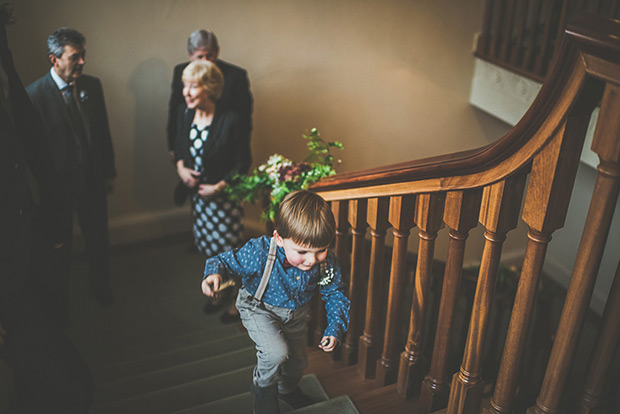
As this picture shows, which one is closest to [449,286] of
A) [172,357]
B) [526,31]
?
[172,357]

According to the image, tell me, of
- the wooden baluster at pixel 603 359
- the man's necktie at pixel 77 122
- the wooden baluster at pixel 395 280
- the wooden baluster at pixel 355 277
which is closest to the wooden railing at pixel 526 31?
the wooden baluster at pixel 355 277

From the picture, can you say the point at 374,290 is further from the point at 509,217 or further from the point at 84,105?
the point at 84,105

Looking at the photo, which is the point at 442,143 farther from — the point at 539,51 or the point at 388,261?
the point at 388,261

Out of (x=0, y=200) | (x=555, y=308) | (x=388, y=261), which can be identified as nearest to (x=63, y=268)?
(x=0, y=200)

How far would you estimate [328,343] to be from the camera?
6.19 ft

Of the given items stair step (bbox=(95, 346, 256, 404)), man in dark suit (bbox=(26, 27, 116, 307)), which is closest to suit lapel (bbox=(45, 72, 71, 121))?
man in dark suit (bbox=(26, 27, 116, 307))

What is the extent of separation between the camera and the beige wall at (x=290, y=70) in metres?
4.26

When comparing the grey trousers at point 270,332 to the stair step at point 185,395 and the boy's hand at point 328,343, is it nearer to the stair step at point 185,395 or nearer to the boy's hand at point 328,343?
the boy's hand at point 328,343

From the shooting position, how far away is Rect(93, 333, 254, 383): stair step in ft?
10.2

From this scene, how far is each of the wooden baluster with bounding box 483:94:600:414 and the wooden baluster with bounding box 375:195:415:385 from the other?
0.52 meters

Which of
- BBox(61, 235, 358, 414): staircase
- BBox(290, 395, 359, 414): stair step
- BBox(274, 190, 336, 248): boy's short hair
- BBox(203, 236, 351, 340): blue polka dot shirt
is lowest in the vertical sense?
BBox(61, 235, 358, 414): staircase

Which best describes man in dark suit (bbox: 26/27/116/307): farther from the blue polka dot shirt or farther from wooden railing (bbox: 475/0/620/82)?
wooden railing (bbox: 475/0/620/82)

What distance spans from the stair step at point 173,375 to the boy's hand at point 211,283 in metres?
1.05

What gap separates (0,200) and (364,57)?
3.86 metres
